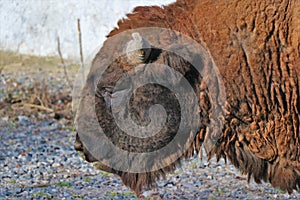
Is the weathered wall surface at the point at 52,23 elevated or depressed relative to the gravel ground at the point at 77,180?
elevated

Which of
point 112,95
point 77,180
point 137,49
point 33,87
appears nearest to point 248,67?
point 137,49

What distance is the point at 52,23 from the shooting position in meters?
17.4

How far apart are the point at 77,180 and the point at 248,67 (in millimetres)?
3731

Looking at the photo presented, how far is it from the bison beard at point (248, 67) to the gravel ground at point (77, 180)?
2080 mm

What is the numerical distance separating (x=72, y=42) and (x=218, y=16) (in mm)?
11584

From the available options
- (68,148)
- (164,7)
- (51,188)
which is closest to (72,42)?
(68,148)

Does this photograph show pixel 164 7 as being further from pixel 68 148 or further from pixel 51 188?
pixel 68 148

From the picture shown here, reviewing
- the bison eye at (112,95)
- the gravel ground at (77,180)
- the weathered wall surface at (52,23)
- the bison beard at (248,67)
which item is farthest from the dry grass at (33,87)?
the bison beard at (248,67)

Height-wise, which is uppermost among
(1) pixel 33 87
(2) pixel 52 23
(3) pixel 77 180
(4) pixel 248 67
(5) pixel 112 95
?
(2) pixel 52 23

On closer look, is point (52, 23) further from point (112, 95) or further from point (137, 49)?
point (137, 49)

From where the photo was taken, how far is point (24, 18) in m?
17.3

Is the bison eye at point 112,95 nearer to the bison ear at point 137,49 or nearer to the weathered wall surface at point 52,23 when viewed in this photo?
the bison ear at point 137,49

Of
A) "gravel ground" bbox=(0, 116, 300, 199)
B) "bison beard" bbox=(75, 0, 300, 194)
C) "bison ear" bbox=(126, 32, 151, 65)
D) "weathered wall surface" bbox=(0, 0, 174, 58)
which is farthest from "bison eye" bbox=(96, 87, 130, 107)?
"weathered wall surface" bbox=(0, 0, 174, 58)

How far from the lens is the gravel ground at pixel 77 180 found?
8.02 m
